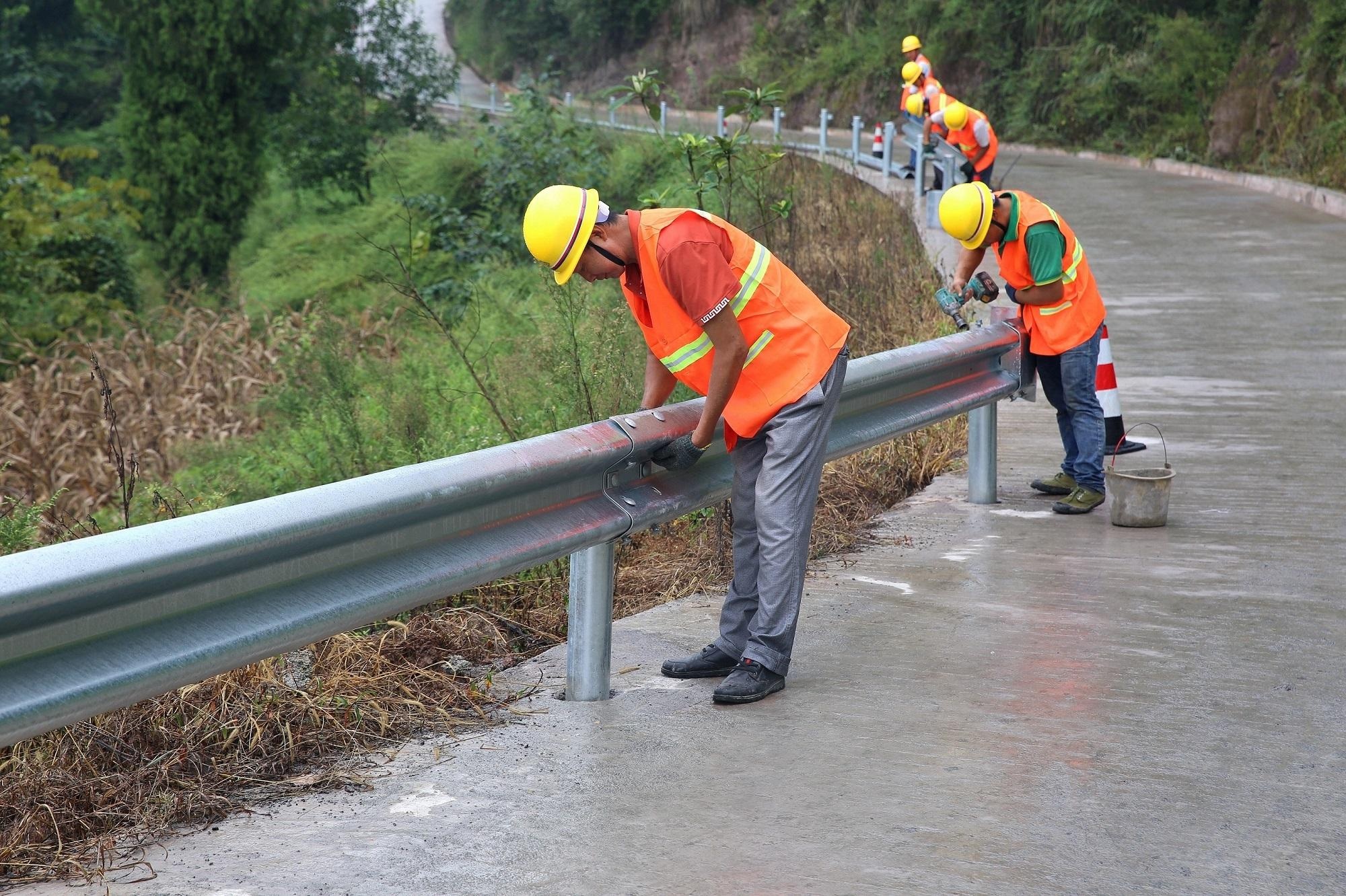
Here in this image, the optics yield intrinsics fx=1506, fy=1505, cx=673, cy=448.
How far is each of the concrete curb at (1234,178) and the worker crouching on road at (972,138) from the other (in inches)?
177

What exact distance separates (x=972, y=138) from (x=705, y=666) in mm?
14134

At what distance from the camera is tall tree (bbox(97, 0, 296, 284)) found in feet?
85.3

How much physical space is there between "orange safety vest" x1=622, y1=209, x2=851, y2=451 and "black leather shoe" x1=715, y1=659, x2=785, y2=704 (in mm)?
713

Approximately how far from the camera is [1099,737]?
414 centimetres

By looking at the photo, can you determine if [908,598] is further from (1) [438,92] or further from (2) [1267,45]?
(1) [438,92]

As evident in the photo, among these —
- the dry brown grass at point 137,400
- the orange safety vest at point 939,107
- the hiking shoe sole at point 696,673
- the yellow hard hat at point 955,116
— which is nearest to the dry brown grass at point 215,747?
the hiking shoe sole at point 696,673

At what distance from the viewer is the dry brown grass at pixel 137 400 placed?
10.8 meters

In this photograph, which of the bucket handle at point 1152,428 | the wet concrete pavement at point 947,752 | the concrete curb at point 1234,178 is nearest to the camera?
the wet concrete pavement at point 947,752

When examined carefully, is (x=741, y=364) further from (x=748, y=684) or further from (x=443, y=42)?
(x=443, y=42)

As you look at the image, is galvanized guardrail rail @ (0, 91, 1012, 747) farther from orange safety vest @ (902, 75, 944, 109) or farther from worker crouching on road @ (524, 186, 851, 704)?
orange safety vest @ (902, 75, 944, 109)

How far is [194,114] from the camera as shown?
26516mm

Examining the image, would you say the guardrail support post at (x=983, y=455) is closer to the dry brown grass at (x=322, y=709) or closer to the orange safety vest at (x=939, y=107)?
the dry brown grass at (x=322, y=709)

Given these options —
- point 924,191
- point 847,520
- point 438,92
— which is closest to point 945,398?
point 847,520

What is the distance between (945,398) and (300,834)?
398 cm
